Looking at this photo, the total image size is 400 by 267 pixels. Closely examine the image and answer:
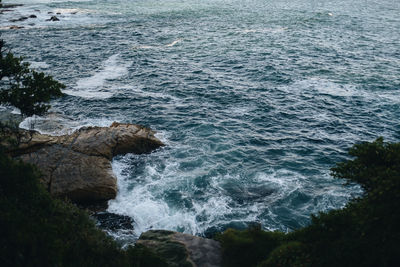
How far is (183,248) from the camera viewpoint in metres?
14.6

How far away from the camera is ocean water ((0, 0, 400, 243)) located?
20672 millimetres

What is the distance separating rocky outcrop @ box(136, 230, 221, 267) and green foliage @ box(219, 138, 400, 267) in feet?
2.24

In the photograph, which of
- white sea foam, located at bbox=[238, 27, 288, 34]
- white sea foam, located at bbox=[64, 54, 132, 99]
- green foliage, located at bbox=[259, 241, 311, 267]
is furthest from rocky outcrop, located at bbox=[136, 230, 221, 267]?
white sea foam, located at bbox=[238, 27, 288, 34]

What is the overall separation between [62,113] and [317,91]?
98.7 ft

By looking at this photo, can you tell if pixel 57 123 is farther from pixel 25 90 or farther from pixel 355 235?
pixel 355 235

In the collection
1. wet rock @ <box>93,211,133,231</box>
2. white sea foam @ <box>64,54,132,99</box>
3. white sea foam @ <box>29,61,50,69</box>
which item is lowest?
wet rock @ <box>93,211,133,231</box>

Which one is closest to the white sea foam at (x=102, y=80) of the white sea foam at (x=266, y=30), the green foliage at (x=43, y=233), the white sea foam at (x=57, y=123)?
A: the white sea foam at (x=57, y=123)

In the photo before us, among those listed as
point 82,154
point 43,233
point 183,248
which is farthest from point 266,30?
point 43,233

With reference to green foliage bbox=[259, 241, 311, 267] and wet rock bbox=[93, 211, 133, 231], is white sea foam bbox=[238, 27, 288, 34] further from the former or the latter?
green foliage bbox=[259, 241, 311, 267]

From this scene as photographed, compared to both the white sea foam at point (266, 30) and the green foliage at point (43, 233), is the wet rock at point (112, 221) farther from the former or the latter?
the white sea foam at point (266, 30)

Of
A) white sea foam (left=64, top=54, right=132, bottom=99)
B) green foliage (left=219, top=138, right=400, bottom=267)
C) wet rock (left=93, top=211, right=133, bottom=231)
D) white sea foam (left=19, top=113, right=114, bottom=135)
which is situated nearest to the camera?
green foliage (left=219, top=138, right=400, bottom=267)

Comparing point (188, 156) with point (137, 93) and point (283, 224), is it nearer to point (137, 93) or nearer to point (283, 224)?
point (283, 224)

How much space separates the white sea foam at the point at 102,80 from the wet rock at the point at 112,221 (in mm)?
20380

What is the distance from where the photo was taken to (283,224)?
18.7 metres
